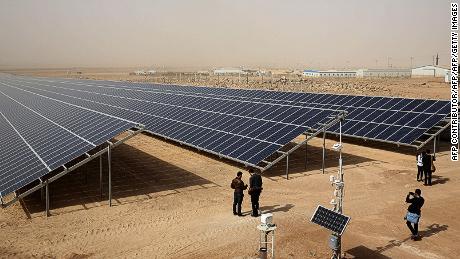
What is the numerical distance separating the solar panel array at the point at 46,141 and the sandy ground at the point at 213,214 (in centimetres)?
166

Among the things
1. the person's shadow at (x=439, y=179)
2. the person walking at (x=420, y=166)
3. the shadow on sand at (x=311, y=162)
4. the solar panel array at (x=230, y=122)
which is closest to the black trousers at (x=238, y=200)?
the solar panel array at (x=230, y=122)

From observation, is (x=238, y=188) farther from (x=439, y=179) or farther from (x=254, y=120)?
(x=439, y=179)

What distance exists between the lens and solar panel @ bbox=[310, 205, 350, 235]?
1150 centimetres

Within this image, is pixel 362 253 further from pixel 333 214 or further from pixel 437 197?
pixel 437 197

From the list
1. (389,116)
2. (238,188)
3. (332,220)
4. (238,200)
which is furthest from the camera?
(389,116)

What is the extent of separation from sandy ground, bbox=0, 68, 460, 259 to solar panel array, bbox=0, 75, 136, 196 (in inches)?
65.4

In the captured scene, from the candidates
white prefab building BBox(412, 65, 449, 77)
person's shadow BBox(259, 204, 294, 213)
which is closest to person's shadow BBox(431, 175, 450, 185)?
person's shadow BBox(259, 204, 294, 213)

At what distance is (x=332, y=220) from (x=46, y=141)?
14485 mm

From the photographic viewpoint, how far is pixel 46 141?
2042cm

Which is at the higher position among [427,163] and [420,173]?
[427,163]

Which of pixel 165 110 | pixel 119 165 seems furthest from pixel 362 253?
pixel 165 110

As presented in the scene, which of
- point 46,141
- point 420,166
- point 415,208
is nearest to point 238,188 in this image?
point 415,208

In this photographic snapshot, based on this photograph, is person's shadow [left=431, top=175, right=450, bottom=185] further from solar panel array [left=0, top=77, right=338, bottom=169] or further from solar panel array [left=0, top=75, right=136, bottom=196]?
solar panel array [left=0, top=75, right=136, bottom=196]

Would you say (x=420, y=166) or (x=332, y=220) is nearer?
(x=332, y=220)
